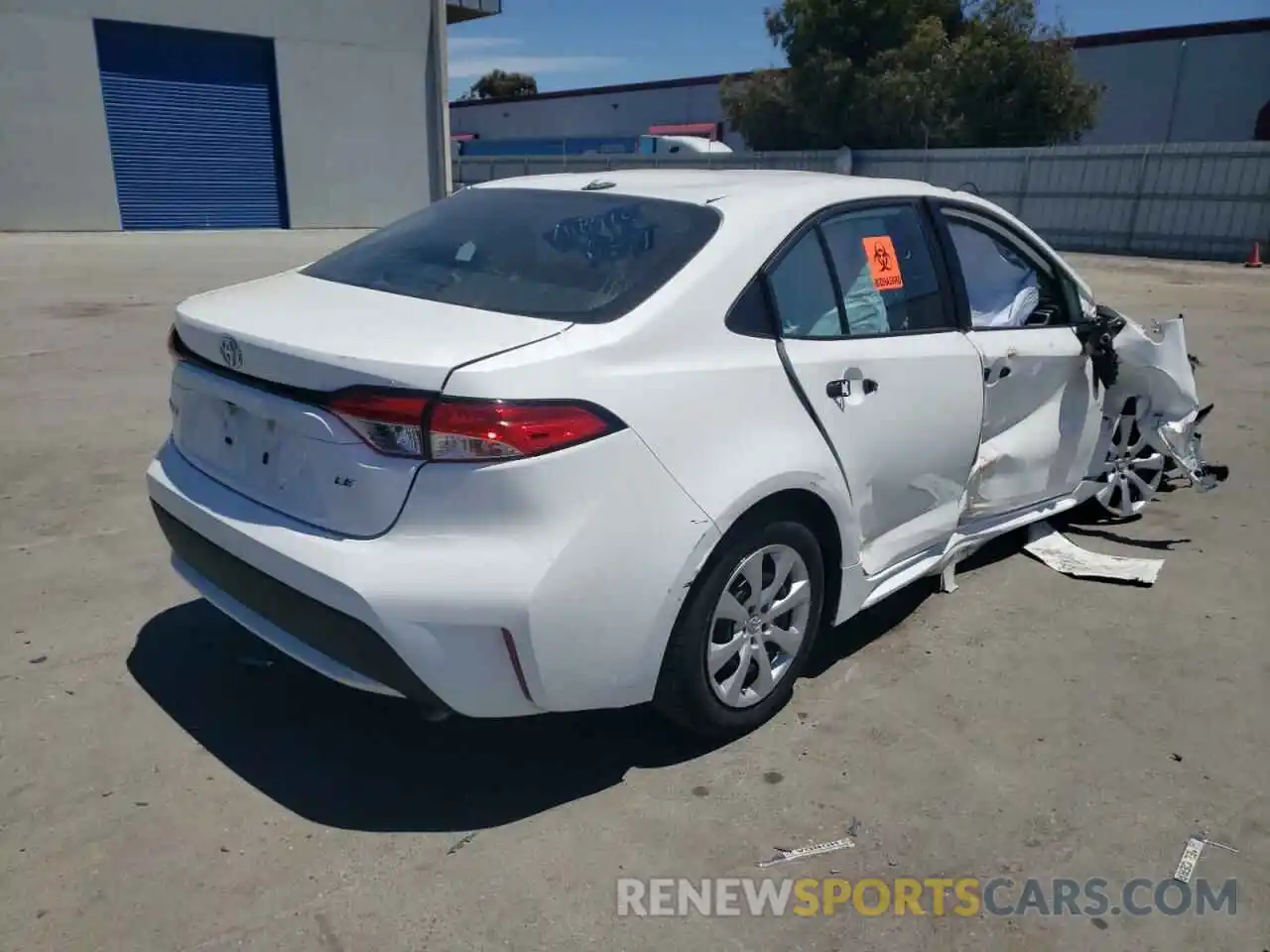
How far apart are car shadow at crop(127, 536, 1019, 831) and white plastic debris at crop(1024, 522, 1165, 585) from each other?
5.28 ft

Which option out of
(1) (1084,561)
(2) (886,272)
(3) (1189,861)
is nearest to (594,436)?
(2) (886,272)

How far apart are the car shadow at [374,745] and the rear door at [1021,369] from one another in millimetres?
1181

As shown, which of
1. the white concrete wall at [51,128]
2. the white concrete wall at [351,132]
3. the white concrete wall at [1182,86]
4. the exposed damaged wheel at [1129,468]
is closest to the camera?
the exposed damaged wheel at [1129,468]

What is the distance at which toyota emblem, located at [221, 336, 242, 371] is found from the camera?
108 inches

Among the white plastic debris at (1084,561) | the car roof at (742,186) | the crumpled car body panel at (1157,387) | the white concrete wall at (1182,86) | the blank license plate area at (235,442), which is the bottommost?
the white plastic debris at (1084,561)

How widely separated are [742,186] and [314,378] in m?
1.58

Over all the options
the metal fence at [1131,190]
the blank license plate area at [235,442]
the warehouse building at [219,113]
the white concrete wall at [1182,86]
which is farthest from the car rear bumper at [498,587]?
the white concrete wall at [1182,86]

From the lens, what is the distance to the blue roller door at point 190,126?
21359mm

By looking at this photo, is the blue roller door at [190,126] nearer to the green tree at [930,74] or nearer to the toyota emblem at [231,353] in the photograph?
the green tree at [930,74]

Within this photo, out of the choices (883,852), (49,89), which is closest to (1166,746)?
(883,852)

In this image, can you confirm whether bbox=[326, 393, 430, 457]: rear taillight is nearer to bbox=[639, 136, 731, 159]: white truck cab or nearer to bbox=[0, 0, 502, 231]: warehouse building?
bbox=[0, 0, 502, 231]: warehouse building

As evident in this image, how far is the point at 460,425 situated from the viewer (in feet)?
7.79

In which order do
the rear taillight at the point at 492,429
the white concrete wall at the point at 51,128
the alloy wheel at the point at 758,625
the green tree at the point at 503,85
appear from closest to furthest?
the rear taillight at the point at 492,429, the alloy wheel at the point at 758,625, the white concrete wall at the point at 51,128, the green tree at the point at 503,85

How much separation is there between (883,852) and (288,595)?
1.68m
